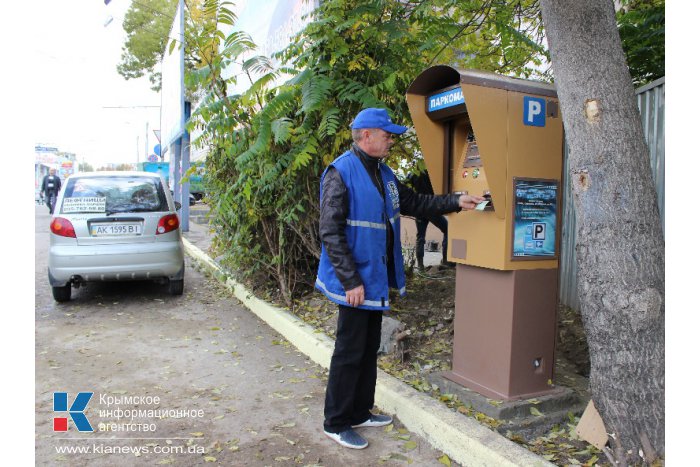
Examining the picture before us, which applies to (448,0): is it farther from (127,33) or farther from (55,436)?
(127,33)

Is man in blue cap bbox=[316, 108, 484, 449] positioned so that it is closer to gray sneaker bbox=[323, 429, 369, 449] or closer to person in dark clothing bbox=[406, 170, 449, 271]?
gray sneaker bbox=[323, 429, 369, 449]

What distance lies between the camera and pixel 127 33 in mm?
31438

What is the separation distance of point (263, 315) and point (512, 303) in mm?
3818

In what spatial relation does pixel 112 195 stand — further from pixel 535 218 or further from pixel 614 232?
pixel 614 232

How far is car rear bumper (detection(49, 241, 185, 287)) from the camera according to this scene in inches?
268

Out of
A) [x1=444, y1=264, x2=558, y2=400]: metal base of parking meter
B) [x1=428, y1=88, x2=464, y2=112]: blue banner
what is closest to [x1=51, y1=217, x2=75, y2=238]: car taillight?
[x1=428, y1=88, x2=464, y2=112]: blue banner

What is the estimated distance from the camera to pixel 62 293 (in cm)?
726

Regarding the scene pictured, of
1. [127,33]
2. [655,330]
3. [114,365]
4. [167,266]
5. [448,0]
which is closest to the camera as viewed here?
[655,330]

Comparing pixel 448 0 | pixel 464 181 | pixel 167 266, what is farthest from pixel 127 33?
pixel 464 181

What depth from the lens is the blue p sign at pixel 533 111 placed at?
337cm

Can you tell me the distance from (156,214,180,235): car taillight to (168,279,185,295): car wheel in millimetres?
804

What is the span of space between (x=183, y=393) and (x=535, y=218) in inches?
112

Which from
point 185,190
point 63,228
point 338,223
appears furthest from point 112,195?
point 185,190

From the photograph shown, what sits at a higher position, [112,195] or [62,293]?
[112,195]
